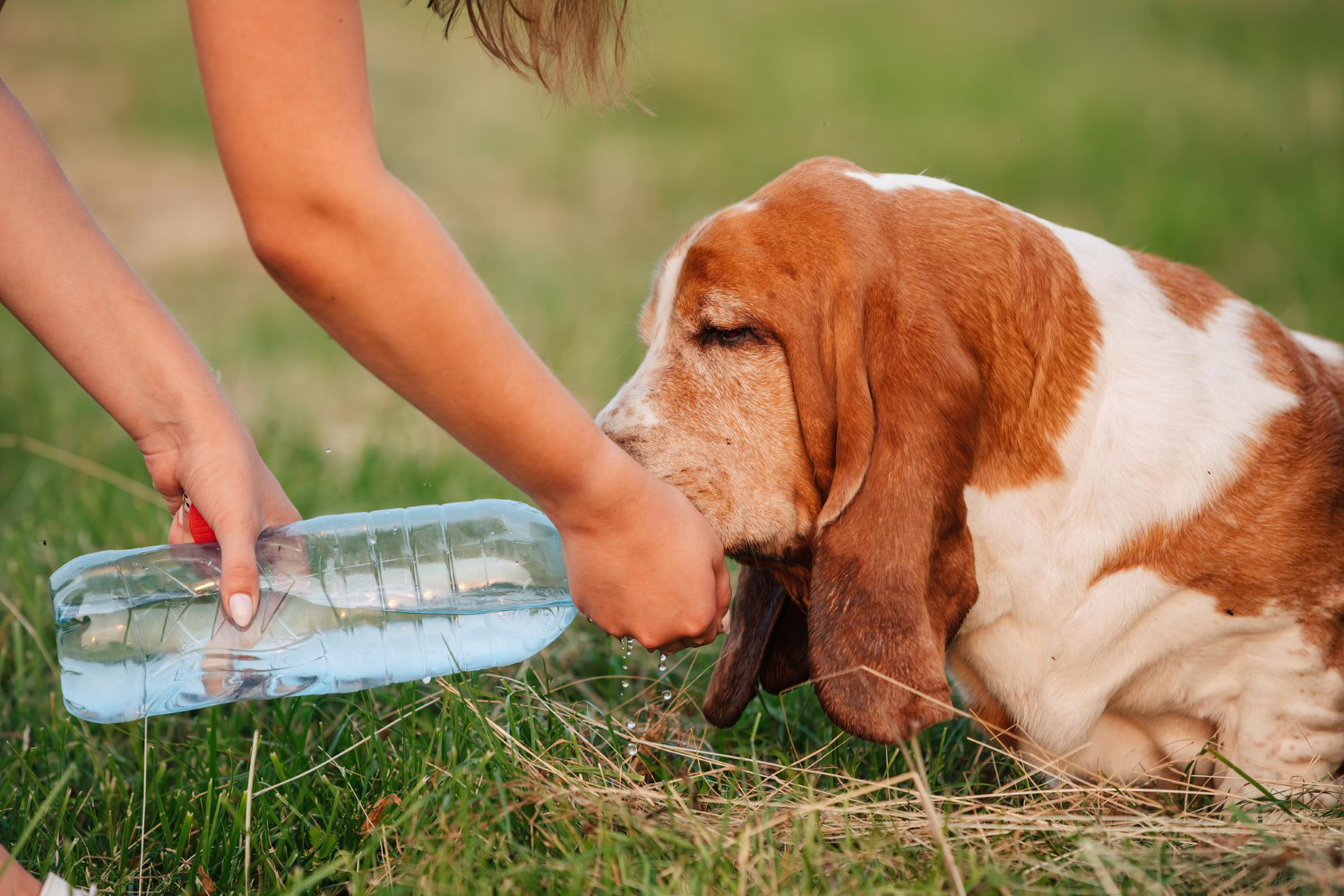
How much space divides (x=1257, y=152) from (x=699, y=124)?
5370 mm

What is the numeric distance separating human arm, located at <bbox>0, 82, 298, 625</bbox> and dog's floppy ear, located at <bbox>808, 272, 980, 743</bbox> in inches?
43.6

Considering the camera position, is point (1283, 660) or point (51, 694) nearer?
point (1283, 660)

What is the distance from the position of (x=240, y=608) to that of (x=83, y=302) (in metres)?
0.69

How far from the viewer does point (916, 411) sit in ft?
7.95

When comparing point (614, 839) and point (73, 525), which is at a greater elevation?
point (614, 839)

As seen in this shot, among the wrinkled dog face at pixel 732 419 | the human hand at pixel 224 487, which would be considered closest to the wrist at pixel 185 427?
the human hand at pixel 224 487

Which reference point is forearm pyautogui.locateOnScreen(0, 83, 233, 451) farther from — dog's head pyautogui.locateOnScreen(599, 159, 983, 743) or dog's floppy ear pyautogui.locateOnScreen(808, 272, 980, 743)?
dog's floppy ear pyautogui.locateOnScreen(808, 272, 980, 743)

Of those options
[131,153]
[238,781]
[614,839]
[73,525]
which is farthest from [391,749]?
[131,153]

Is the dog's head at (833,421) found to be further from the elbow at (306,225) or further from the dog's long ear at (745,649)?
the elbow at (306,225)

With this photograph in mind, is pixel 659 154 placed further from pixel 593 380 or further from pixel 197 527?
pixel 197 527

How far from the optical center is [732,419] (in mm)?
2602

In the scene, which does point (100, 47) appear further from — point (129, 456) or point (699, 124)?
point (129, 456)

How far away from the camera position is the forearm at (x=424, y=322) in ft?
6.10

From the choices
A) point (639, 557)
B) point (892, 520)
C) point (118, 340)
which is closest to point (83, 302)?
point (118, 340)
